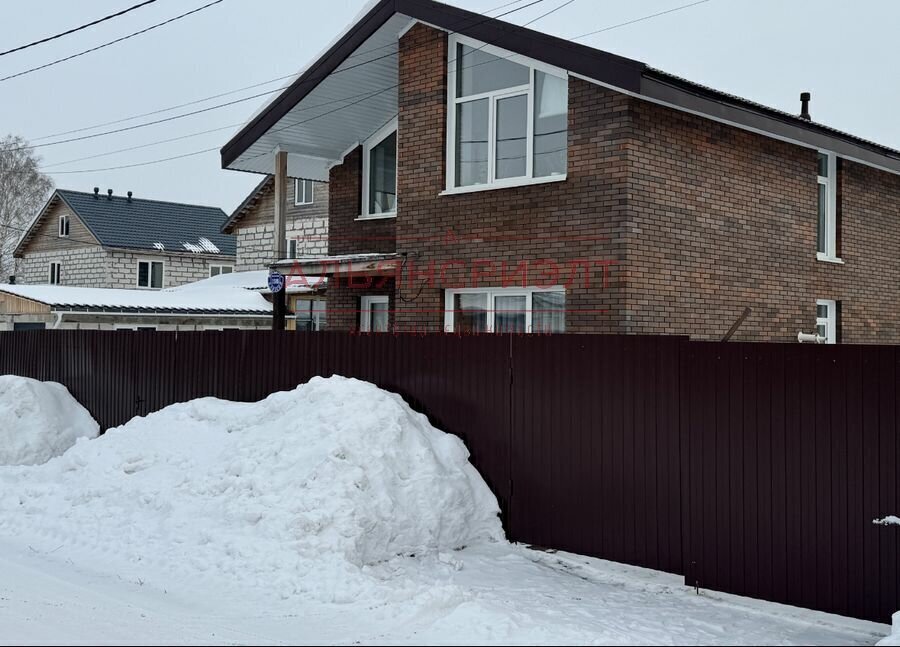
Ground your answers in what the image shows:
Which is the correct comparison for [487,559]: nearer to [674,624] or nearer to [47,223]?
[674,624]

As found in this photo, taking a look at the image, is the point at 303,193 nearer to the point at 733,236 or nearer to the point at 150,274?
the point at 150,274

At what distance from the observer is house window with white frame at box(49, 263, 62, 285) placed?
3891 centimetres

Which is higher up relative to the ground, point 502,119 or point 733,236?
point 502,119

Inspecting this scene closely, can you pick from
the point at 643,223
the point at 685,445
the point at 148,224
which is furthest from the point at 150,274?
the point at 685,445

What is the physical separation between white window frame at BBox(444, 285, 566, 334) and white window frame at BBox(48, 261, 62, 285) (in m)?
31.1

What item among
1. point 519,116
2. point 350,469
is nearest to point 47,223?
point 519,116

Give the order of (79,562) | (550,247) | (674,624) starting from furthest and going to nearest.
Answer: (550,247), (79,562), (674,624)

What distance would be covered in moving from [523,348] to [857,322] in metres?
8.33

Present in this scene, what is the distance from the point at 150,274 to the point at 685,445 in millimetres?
33666

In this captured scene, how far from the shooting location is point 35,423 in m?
13.1

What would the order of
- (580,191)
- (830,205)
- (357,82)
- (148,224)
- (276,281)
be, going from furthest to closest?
(148,224) → (276,281) → (830,205) → (357,82) → (580,191)

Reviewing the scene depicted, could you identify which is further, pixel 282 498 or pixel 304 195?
pixel 304 195

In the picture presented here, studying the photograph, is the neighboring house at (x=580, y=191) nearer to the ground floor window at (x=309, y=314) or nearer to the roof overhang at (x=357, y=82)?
the roof overhang at (x=357, y=82)

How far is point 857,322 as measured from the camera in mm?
14766
